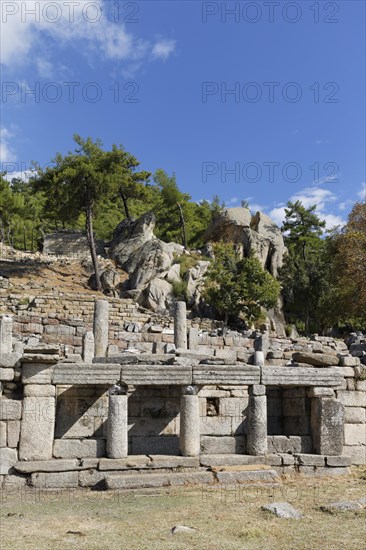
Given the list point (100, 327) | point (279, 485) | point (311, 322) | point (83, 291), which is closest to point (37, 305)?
point (83, 291)

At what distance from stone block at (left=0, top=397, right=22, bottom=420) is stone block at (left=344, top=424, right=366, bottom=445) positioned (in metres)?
7.21

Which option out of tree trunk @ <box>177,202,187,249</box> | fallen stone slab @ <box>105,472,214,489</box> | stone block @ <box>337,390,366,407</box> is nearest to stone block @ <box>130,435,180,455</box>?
fallen stone slab @ <box>105,472,214,489</box>

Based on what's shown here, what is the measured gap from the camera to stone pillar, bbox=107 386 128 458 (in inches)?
402

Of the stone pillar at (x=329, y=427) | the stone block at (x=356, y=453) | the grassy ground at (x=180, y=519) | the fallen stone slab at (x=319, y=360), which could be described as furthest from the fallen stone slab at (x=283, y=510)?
the fallen stone slab at (x=319, y=360)

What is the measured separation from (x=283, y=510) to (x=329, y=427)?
3490mm

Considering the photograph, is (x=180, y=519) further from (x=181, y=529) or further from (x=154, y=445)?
(x=154, y=445)

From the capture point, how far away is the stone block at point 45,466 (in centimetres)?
A: 959

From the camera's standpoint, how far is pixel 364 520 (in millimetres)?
8008

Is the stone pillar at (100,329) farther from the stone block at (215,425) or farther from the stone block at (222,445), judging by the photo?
the stone block at (222,445)

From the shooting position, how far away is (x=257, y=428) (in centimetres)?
1094

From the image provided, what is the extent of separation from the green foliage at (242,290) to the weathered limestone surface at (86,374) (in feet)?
81.9

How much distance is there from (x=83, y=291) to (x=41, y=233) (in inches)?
983

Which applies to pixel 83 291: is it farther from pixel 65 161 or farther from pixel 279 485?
pixel 279 485

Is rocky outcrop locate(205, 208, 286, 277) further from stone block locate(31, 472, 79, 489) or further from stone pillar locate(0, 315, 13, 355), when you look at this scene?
stone block locate(31, 472, 79, 489)
